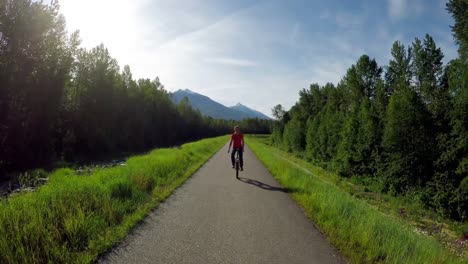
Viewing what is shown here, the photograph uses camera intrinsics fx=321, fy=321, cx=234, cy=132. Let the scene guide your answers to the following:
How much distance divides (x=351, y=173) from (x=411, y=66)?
8619 mm

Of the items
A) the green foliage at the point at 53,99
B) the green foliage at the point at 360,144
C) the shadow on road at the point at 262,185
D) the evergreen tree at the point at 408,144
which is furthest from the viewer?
the green foliage at the point at 53,99

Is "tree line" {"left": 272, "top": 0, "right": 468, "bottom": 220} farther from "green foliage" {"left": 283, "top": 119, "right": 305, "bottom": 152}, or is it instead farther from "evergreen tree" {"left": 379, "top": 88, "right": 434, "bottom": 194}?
"green foliage" {"left": 283, "top": 119, "right": 305, "bottom": 152}

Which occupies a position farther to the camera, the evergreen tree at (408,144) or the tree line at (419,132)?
the evergreen tree at (408,144)

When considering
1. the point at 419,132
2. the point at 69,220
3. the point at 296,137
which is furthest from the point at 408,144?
the point at 296,137

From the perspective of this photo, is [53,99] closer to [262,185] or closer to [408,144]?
[262,185]

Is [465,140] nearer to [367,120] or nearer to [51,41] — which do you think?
[367,120]

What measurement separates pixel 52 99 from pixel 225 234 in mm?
26694

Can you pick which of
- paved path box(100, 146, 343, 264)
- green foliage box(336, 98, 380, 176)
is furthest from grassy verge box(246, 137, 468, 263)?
green foliage box(336, 98, 380, 176)

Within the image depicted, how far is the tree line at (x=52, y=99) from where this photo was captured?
76.5 feet

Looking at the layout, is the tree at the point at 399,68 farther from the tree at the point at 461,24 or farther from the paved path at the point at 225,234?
the paved path at the point at 225,234

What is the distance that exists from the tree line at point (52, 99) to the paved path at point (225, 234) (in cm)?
1885

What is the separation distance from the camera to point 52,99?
90.3 ft

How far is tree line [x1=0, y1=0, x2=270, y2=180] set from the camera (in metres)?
23.3

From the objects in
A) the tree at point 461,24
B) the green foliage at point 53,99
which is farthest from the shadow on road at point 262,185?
the green foliage at point 53,99
